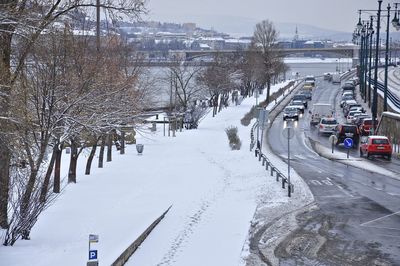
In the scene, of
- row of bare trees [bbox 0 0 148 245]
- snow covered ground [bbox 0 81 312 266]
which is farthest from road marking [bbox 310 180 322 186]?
row of bare trees [bbox 0 0 148 245]

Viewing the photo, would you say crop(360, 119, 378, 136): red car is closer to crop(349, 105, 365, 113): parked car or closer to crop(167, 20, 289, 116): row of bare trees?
crop(349, 105, 365, 113): parked car

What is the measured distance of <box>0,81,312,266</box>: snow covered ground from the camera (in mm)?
14375

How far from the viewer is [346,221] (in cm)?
1950

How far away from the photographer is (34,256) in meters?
13.5

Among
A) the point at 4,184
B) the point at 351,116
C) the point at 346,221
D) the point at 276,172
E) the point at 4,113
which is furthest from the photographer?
the point at 351,116

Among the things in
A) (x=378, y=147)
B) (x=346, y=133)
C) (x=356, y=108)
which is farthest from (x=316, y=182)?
(x=356, y=108)

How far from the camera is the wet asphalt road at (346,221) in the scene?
15445 mm

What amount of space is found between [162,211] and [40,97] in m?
4.49

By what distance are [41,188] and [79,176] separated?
36.9 feet

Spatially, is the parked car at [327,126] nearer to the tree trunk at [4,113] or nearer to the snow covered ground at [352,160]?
the snow covered ground at [352,160]

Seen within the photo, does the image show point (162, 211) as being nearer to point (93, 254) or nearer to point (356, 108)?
point (93, 254)

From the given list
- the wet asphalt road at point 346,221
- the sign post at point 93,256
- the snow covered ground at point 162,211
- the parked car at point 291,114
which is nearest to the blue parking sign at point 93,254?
the sign post at point 93,256

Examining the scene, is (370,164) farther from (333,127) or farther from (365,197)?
(333,127)

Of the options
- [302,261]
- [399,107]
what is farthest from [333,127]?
[302,261]
